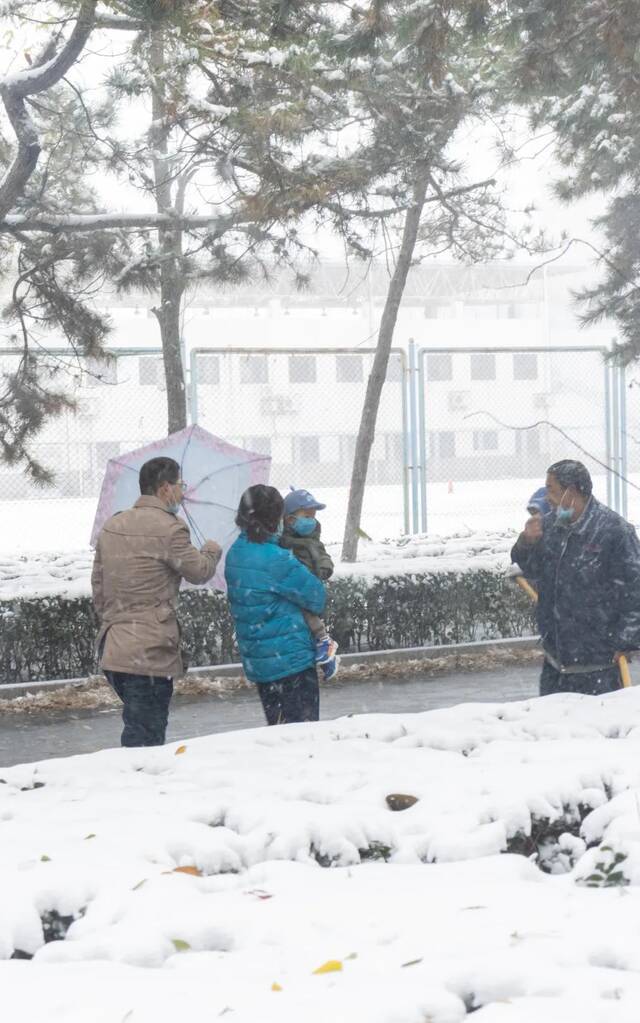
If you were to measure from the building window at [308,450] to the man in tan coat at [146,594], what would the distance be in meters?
27.7

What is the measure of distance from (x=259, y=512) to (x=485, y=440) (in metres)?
29.6

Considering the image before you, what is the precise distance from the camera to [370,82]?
901 cm

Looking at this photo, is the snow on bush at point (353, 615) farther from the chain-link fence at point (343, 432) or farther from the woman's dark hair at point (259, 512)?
the chain-link fence at point (343, 432)

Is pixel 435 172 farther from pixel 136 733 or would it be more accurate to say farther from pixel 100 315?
pixel 136 733

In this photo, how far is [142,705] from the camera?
5.40 m

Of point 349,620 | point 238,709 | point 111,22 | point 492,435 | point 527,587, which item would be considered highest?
point 111,22

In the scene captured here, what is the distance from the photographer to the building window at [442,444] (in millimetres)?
35812

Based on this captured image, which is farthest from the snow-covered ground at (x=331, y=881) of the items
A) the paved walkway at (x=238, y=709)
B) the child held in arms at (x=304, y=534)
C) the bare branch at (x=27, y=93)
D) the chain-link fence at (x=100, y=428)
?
the chain-link fence at (x=100, y=428)

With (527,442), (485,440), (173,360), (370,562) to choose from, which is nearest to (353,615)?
(370,562)

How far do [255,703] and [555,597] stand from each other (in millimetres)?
3754

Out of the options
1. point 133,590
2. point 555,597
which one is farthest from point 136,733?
point 555,597

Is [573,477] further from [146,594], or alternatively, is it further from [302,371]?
[302,371]

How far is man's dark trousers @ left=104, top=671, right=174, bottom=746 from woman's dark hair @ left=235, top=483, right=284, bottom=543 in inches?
28.4

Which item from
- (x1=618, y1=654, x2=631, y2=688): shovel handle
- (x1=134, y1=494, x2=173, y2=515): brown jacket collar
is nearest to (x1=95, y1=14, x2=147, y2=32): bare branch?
(x1=134, y1=494, x2=173, y2=515): brown jacket collar
